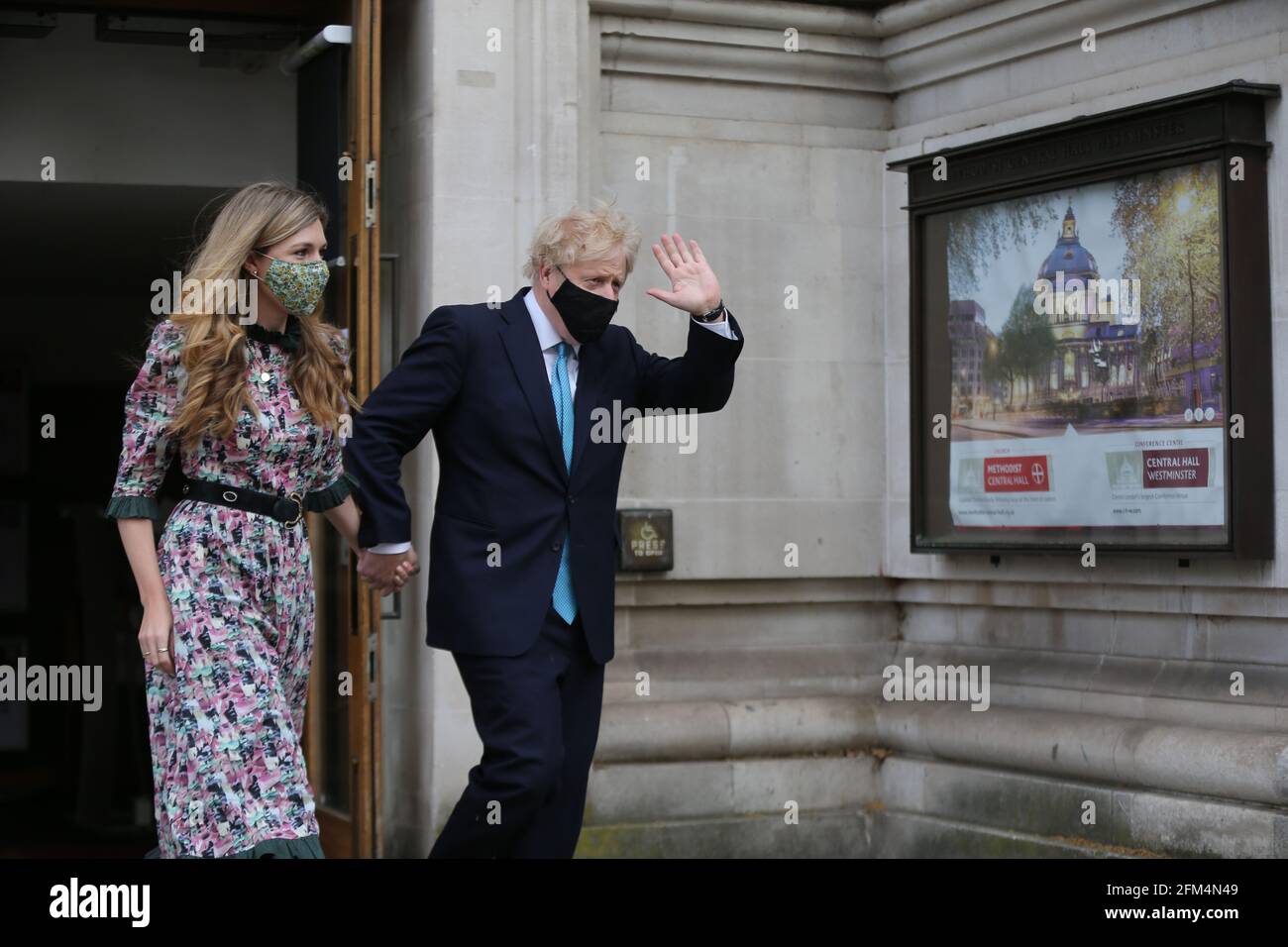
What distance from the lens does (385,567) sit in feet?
15.3

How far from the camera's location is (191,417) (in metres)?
4.28

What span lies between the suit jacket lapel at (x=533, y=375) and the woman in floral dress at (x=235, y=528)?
1.55 feet

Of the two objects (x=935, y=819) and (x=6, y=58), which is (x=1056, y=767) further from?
(x=6, y=58)

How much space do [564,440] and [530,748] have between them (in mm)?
816

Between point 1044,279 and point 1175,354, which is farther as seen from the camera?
point 1044,279

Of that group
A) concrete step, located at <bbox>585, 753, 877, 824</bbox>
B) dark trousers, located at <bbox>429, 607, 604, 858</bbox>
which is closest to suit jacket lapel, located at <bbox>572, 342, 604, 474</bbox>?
dark trousers, located at <bbox>429, 607, 604, 858</bbox>

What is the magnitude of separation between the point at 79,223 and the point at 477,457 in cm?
676

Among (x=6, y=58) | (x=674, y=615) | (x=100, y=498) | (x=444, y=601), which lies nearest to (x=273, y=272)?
(x=444, y=601)

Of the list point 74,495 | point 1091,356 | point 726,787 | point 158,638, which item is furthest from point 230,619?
point 74,495

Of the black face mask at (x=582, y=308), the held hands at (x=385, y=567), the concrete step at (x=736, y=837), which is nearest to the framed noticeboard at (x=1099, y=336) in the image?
the concrete step at (x=736, y=837)

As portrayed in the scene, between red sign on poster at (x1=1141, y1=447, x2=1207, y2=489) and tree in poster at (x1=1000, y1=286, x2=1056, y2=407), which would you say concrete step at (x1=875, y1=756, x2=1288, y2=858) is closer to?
red sign on poster at (x1=1141, y1=447, x2=1207, y2=489)

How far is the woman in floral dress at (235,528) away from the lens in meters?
4.18

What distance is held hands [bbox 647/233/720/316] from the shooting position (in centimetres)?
467

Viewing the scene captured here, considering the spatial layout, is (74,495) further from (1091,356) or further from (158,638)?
(158,638)
